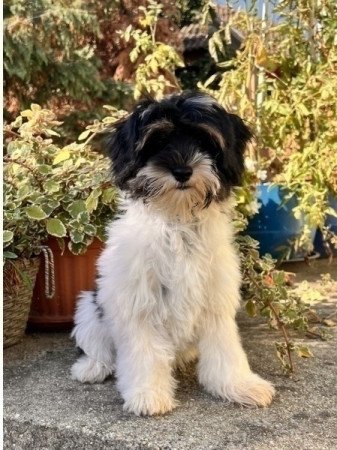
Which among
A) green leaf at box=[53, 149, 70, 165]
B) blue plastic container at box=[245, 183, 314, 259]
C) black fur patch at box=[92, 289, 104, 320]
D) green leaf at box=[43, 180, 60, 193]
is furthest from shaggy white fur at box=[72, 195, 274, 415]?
blue plastic container at box=[245, 183, 314, 259]

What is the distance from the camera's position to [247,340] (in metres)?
3.65

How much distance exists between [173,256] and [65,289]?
4.10 ft

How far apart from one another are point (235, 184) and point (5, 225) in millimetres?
1307

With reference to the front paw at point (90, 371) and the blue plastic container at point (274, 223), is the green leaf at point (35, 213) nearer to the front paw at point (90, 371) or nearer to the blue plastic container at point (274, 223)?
the front paw at point (90, 371)

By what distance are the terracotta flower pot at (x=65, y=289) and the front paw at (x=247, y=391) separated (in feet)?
4.06

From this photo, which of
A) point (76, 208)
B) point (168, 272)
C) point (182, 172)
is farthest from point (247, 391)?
point (76, 208)

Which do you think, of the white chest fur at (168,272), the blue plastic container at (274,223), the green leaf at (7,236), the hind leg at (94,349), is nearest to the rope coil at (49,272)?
the green leaf at (7,236)

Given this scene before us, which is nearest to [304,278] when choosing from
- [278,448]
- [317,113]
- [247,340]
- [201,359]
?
[317,113]

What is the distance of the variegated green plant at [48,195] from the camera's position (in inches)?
131

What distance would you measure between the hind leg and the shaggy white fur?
172 millimetres

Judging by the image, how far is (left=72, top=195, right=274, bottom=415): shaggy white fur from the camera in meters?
2.67

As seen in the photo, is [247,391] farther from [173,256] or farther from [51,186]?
[51,186]

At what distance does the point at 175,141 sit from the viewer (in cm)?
254

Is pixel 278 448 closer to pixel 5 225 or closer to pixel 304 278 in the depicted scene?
pixel 5 225
